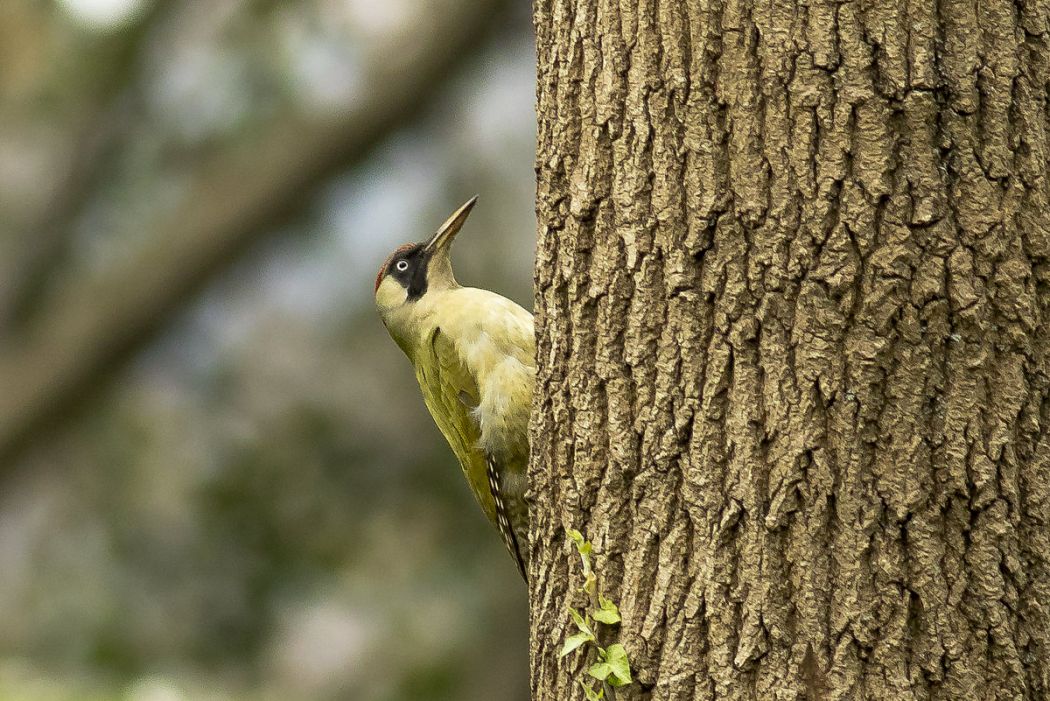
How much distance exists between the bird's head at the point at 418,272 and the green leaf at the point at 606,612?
2209 mm

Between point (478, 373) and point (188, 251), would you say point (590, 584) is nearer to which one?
point (478, 373)

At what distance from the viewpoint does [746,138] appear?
2.34 m

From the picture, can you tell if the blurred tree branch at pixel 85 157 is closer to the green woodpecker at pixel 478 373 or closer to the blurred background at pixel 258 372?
the blurred background at pixel 258 372

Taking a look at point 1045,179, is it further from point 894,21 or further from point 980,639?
point 980,639

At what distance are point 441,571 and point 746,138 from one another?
8477mm

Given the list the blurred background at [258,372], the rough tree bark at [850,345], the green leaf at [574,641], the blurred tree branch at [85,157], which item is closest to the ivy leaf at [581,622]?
the green leaf at [574,641]

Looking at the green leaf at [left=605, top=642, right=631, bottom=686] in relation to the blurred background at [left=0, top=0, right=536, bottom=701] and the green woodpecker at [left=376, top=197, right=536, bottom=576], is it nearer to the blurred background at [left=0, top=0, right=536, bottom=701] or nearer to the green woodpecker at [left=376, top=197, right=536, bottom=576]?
the green woodpecker at [left=376, top=197, right=536, bottom=576]

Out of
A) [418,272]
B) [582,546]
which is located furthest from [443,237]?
[582,546]

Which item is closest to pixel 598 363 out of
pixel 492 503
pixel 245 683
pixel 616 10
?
pixel 616 10

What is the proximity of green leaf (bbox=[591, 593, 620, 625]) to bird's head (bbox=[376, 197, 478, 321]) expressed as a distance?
2209 millimetres

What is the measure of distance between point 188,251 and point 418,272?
8.18 ft

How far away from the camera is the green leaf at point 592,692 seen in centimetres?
253

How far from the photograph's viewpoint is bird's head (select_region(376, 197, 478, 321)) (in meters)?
4.61

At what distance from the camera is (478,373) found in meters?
4.09
